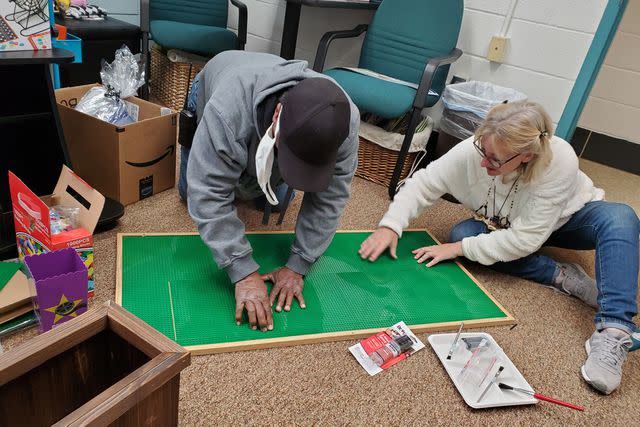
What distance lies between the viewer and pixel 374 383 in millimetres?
1254

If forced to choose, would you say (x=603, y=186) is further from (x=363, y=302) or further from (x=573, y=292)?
(x=363, y=302)

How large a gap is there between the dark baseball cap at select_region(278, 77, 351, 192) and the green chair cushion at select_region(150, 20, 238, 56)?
1805 millimetres

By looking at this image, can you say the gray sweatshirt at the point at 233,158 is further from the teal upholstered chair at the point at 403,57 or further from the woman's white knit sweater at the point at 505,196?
the teal upholstered chair at the point at 403,57

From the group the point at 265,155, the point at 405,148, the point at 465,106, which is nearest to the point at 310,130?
the point at 265,155

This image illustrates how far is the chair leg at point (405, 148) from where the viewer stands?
2078 mm

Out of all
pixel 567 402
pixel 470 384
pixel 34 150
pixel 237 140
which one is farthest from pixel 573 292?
pixel 34 150

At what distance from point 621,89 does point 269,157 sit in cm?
302

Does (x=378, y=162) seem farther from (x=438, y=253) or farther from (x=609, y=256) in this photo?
(x=609, y=256)

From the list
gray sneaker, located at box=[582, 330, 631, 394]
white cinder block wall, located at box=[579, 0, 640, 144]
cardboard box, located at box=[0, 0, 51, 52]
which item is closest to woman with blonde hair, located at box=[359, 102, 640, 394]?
gray sneaker, located at box=[582, 330, 631, 394]

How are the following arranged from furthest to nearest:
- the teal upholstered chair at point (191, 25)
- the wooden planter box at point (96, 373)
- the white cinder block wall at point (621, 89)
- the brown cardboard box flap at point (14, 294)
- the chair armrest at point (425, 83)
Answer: the white cinder block wall at point (621, 89), the teal upholstered chair at point (191, 25), the chair armrest at point (425, 83), the brown cardboard box flap at point (14, 294), the wooden planter box at point (96, 373)

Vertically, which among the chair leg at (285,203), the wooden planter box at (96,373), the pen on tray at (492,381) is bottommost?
the pen on tray at (492,381)

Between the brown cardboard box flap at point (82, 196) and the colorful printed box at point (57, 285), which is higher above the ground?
the brown cardboard box flap at point (82, 196)

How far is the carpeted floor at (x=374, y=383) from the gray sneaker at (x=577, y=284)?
0.06 m

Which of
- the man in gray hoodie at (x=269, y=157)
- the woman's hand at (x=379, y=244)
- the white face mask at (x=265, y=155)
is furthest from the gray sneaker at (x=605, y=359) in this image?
the white face mask at (x=265, y=155)
